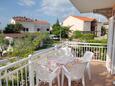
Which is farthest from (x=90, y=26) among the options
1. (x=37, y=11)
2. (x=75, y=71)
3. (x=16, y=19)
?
(x=75, y=71)

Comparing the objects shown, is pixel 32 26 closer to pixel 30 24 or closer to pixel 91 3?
pixel 30 24

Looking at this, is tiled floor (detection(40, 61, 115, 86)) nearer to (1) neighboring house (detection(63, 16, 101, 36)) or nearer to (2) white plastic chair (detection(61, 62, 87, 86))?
(2) white plastic chair (detection(61, 62, 87, 86))

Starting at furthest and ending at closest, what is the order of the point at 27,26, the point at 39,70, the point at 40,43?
1. the point at 27,26
2. the point at 40,43
3. the point at 39,70

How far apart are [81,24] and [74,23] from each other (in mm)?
1765

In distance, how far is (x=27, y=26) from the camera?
43.4 meters

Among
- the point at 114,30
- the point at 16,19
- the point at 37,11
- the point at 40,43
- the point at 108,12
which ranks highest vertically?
the point at 37,11

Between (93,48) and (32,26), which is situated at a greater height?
(32,26)

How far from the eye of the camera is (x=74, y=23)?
38406 mm

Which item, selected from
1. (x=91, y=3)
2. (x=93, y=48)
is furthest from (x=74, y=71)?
(x=93, y=48)

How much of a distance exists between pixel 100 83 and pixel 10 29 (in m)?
34.2

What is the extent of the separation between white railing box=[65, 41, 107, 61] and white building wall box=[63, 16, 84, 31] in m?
30.0

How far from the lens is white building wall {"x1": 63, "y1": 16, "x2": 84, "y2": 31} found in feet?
124

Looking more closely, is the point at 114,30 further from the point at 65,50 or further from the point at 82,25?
the point at 82,25

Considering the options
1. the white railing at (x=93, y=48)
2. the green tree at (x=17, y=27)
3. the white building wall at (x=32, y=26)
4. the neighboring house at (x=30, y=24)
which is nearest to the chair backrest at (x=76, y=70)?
the white railing at (x=93, y=48)
